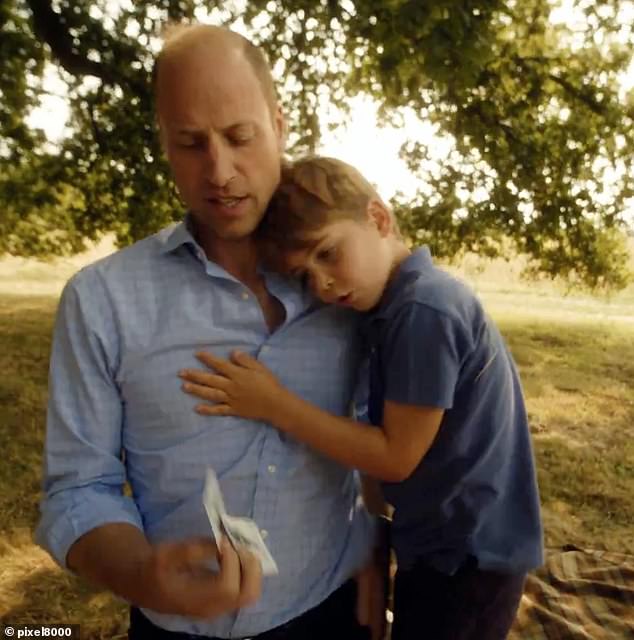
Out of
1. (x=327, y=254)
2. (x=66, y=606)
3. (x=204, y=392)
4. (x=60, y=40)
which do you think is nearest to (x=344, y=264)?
(x=327, y=254)

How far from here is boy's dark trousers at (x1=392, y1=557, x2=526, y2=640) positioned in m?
1.12

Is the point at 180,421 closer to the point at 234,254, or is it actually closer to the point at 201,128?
the point at 234,254

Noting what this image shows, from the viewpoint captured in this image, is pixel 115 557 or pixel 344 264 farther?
pixel 344 264

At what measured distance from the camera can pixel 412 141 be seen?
10.8ft

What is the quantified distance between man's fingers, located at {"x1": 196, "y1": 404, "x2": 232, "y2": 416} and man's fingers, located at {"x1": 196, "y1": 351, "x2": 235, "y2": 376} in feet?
0.14

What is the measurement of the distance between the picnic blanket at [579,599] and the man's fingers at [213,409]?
1.53 metres

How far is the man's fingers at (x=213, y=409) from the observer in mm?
950

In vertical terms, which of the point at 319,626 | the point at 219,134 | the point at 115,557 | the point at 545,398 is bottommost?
the point at 545,398

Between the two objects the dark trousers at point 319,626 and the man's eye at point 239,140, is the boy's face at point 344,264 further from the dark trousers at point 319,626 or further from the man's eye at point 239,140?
the dark trousers at point 319,626

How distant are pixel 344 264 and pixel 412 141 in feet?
7.96

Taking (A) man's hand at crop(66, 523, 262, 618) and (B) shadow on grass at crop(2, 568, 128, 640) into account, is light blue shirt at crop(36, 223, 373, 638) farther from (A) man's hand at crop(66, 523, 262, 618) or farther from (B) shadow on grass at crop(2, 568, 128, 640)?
(B) shadow on grass at crop(2, 568, 128, 640)

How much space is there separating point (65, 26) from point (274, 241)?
2177mm

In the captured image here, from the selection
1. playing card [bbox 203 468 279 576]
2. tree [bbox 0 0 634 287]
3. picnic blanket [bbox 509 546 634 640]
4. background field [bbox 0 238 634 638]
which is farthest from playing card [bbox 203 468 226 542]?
tree [bbox 0 0 634 287]

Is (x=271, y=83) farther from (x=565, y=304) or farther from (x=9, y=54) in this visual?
(x=565, y=304)
